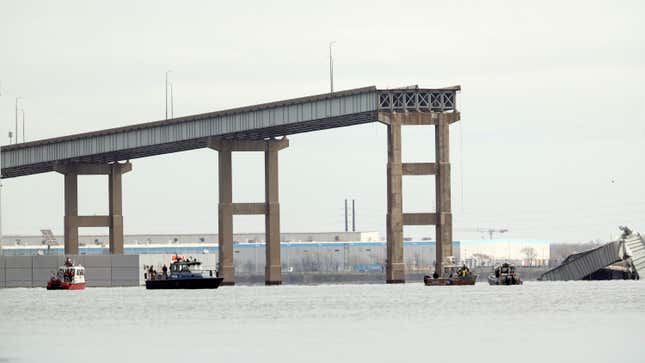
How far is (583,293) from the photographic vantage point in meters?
145

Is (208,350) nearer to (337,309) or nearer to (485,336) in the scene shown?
(485,336)

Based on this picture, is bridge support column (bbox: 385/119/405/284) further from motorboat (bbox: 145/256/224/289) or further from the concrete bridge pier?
motorboat (bbox: 145/256/224/289)

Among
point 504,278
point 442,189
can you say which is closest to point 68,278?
point 442,189

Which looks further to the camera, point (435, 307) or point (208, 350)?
point (435, 307)

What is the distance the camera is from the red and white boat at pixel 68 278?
18288cm

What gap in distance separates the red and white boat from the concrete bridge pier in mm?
33860

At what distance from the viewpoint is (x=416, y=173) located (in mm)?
195375

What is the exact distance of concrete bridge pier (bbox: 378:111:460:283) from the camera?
193250mm

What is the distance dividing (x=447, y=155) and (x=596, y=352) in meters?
124

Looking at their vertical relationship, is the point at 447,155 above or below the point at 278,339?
above

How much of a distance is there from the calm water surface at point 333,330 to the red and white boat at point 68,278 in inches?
1978

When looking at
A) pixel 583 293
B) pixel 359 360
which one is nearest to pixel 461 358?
pixel 359 360

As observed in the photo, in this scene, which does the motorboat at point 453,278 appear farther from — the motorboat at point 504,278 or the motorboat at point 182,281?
the motorboat at point 182,281

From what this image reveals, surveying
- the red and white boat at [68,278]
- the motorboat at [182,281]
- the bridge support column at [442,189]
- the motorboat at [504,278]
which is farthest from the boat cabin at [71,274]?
the motorboat at [504,278]
